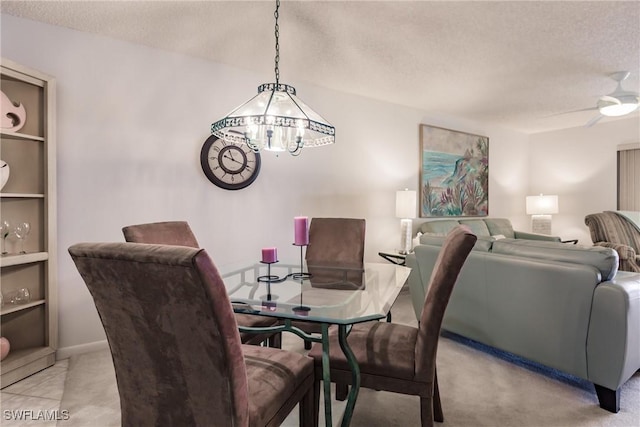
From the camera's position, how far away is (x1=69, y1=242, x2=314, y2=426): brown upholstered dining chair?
844 millimetres

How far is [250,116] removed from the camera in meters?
1.79

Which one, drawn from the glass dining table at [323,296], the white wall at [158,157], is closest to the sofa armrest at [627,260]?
the white wall at [158,157]

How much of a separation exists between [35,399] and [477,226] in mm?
4831

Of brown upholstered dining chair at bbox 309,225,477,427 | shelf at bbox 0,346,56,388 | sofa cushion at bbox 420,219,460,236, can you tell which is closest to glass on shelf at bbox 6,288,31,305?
shelf at bbox 0,346,56,388

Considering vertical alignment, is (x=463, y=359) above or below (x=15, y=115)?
below

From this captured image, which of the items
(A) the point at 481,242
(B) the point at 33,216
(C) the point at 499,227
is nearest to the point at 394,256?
(A) the point at 481,242

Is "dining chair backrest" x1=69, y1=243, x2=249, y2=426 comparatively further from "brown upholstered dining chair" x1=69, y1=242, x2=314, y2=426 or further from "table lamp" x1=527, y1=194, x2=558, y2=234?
"table lamp" x1=527, y1=194, x2=558, y2=234

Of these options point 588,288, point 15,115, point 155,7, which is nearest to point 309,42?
point 155,7

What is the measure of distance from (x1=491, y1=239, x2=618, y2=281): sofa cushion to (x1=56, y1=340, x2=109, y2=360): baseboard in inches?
111

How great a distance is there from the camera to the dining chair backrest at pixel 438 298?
4.55ft

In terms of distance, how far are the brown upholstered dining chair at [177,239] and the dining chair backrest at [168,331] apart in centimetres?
79

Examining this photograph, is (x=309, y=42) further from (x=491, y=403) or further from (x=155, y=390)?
(x=491, y=403)

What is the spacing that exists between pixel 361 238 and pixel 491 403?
1340 millimetres

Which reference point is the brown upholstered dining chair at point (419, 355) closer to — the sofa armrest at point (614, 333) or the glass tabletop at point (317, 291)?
the glass tabletop at point (317, 291)
